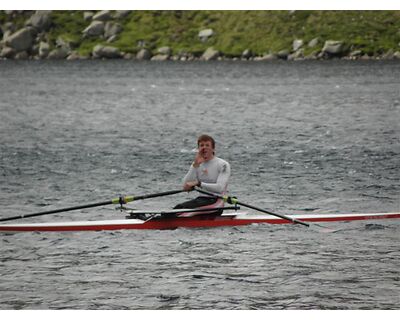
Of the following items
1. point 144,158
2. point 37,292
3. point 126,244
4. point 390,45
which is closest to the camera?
point 37,292

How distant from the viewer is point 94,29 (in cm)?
1970

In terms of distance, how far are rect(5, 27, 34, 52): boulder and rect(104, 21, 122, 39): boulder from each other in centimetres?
195

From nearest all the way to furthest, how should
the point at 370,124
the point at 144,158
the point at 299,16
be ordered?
the point at 299,16, the point at 144,158, the point at 370,124

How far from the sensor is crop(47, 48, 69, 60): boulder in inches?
989

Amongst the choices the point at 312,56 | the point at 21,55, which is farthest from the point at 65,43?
the point at 312,56

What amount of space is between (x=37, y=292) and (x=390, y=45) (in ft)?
31.9

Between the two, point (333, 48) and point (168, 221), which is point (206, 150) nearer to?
point (168, 221)

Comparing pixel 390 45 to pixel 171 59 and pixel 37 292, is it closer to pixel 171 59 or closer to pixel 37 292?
pixel 37 292

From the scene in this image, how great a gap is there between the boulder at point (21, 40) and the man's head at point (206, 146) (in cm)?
568

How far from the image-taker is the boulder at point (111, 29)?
68.9ft

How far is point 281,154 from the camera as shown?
2403 centimetres

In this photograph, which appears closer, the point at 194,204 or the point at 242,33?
the point at 194,204

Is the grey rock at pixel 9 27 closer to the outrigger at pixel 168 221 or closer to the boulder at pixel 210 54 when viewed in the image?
the outrigger at pixel 168 221
